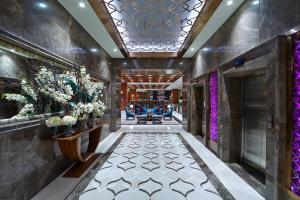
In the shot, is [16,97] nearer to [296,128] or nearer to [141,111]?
[296,128]

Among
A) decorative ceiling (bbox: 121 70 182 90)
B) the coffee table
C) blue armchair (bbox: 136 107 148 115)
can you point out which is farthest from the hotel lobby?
blue armchair (bbox: 136 107 148 115)

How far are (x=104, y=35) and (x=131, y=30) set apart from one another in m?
0.91

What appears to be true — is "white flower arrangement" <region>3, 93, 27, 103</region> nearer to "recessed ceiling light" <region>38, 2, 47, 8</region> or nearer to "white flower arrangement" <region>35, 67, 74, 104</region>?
"white flower arrangement" <region>35, 67, 74, 104</region>

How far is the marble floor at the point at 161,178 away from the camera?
2973mm

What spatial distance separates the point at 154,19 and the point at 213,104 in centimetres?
322

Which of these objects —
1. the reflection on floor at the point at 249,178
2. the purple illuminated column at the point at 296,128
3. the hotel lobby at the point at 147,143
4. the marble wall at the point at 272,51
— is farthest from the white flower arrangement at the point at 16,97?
the reflection on floor at the point at 249,178

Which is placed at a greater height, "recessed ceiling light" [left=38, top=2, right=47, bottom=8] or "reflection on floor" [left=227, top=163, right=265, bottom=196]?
"recessed ceiling light" [left=38, top=2, right=47, bottom=8]

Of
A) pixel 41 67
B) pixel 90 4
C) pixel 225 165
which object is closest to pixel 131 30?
pixel 90 4

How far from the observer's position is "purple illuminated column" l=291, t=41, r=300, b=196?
7.74 ft

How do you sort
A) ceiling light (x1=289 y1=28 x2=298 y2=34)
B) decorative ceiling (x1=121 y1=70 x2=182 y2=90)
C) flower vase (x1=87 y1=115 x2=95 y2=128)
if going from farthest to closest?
decorative ceiling (x1=121 y1=70 x2=182 y2=90) < flower vase (x1=87 y1=115 x2=95 y2=128) < ceiling light (x1=289 y1=28 x2=298 y2=34)

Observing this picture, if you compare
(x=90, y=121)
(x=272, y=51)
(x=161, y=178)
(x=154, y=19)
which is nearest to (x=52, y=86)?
(x=90, y=121)

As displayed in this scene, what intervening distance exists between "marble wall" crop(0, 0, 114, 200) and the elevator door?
14.1 feet

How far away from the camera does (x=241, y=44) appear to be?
3.80m

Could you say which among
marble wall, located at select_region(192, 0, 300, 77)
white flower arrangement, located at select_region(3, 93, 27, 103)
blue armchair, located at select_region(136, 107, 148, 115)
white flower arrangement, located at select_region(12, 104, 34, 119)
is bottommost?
blue armchair, located at select_region(136, 107, 148, 115)
